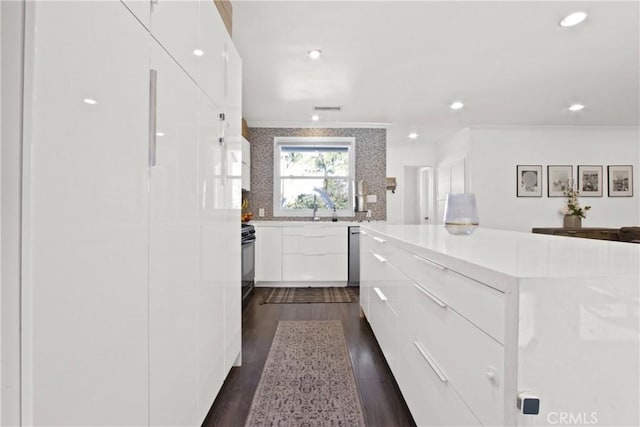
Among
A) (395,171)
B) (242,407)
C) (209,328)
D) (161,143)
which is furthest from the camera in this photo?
(395,171)

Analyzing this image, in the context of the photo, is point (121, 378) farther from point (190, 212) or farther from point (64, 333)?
point (190, 212)

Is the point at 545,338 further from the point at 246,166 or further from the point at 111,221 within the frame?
the point at 246,166

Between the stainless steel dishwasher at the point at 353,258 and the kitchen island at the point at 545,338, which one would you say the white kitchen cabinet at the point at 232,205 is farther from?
the stainless steel dishwasher at the point at 353,258

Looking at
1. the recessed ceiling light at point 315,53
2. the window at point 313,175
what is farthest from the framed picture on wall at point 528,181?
the recessed ceiling light at point 315,53

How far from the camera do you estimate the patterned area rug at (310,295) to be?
387 centimetres

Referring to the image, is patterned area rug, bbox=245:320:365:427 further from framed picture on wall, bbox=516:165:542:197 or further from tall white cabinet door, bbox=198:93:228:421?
framed picture on wall, bbox=516:165:542:197

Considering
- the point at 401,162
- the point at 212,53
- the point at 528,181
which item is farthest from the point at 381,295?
the point at 401,162

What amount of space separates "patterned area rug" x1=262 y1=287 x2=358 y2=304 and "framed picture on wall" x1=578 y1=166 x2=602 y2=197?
444 cm

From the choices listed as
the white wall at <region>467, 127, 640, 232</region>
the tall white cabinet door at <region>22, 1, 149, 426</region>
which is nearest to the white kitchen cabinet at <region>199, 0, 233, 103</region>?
the tall white cabinet door at <region>22, 1, 149, 426</region>

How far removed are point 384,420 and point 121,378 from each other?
48.5 inches

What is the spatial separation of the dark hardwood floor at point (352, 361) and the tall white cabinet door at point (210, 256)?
15cm

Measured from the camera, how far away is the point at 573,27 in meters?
2.60

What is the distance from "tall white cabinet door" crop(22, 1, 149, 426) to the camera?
541mm

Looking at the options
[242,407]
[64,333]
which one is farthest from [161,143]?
[242,407]
